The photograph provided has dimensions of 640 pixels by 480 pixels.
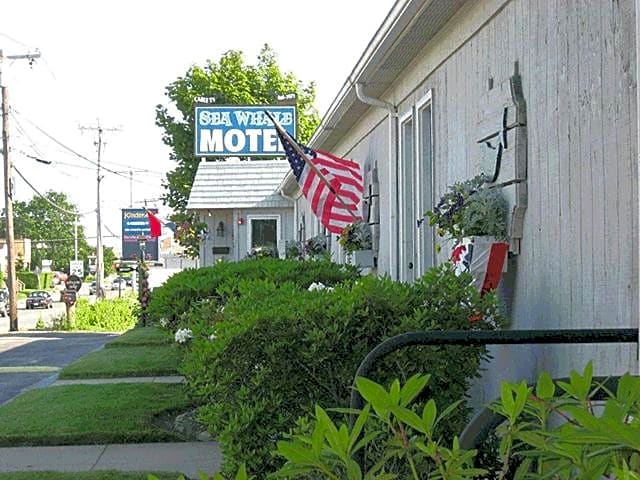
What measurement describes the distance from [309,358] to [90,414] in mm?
5123

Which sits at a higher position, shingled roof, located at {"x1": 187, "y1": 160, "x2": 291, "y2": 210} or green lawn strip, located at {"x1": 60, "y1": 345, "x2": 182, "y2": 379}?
shingled roof, located at {"x1": 187, "y1": 160, "x2": 291, "y2": 210}

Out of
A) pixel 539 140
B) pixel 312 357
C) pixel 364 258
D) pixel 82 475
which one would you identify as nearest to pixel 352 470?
pixel 312 357

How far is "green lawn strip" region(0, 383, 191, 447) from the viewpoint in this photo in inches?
339

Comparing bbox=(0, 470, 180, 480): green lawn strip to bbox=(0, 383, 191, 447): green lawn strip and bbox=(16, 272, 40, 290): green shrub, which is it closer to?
bbox=(0, 383, 191, 447): green lawn strip

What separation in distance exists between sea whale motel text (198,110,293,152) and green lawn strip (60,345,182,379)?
16.8 metres

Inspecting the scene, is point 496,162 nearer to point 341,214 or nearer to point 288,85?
point 341,214

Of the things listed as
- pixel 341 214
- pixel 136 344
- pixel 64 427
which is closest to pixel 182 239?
pixel 136 344

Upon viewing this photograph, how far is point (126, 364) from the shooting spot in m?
14.6

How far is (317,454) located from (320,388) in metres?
3.57

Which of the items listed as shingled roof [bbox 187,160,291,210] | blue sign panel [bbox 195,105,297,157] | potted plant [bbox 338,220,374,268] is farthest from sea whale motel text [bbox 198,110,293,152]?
Answer: potted plant [bbox 338,220,374,268]

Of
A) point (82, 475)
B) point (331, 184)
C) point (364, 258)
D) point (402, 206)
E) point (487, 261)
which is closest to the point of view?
point (487, 261)

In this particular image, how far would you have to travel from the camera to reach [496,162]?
20.3 feet

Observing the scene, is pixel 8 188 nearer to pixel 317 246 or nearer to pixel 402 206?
pixel 317 246

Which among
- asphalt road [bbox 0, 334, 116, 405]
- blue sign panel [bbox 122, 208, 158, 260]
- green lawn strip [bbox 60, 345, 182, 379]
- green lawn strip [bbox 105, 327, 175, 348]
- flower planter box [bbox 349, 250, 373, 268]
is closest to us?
flower planter box [bbox 349, 250, 373, 268]
